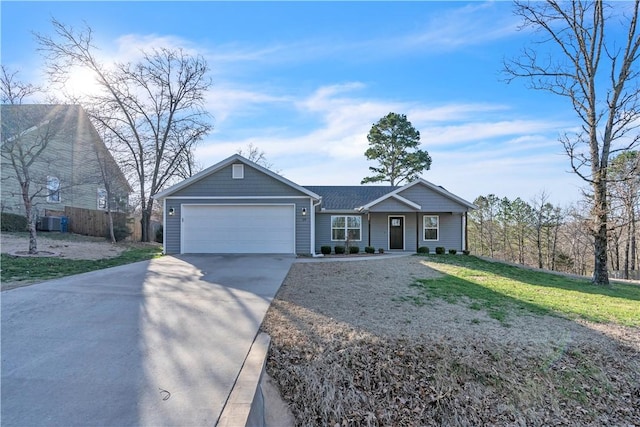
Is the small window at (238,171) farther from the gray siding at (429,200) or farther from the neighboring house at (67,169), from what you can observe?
the gray siding at (429,200)

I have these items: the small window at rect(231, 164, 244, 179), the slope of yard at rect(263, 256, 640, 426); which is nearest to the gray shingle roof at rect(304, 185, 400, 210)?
the small window at rect(231, 164, 244, 179)

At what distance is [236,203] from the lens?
1399 cm

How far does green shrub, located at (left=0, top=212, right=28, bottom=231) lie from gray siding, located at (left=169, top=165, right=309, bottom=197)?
8399mm

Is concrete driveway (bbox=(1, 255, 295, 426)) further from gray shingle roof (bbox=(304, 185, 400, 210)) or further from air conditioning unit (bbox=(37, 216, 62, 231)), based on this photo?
air conditioning unit (bbox=(37, 216, 62, 231))

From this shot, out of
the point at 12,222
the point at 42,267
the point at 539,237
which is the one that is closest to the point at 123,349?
the point at 42,267

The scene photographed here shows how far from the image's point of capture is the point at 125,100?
21.3 metres

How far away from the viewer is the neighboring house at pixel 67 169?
14725 mm

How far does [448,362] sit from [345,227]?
1418 centimetres

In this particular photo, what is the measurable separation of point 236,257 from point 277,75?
689 centimetres

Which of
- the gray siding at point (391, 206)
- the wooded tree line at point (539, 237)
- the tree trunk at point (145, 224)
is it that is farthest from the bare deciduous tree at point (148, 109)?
the wooded tree line at point (539, 237)

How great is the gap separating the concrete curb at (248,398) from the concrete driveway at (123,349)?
3.5 inches

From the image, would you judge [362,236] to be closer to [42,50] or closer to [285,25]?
[285,25]

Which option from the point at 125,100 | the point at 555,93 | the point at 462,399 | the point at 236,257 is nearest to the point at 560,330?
the point at 462,399

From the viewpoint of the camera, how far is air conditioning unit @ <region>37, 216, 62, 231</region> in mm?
17266
